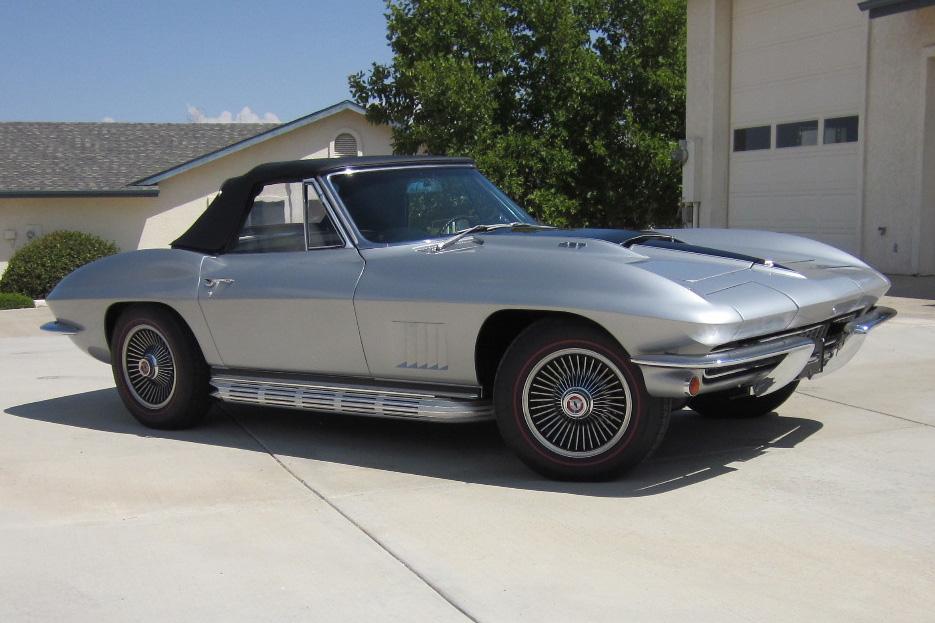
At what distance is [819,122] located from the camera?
16.4m

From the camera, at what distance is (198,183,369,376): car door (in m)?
5.59

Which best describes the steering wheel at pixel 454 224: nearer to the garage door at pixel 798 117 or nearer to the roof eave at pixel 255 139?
the garage door at pixel 798 117

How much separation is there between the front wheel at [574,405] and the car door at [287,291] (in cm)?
95

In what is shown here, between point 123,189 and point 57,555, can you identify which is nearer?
point 57,555

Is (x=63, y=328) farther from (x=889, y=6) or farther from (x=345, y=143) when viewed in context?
(x=345, y=143)

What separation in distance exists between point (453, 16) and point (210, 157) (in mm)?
7210

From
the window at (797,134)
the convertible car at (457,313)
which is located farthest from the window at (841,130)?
the convertible car at (457,313)

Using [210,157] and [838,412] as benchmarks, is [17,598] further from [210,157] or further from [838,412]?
[210,157]

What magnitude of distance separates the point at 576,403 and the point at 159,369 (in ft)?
9.26

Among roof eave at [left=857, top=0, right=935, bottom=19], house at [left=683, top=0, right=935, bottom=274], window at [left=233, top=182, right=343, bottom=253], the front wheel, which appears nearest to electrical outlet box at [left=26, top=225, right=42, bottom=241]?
house at [left=683, top=0, right=935, bottom=274]

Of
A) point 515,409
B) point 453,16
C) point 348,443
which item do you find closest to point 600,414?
point 515,409

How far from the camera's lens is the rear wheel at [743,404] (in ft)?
20.5

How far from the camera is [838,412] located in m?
6.45

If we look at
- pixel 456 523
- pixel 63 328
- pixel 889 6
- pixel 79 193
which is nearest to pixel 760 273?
pixel 456 523
